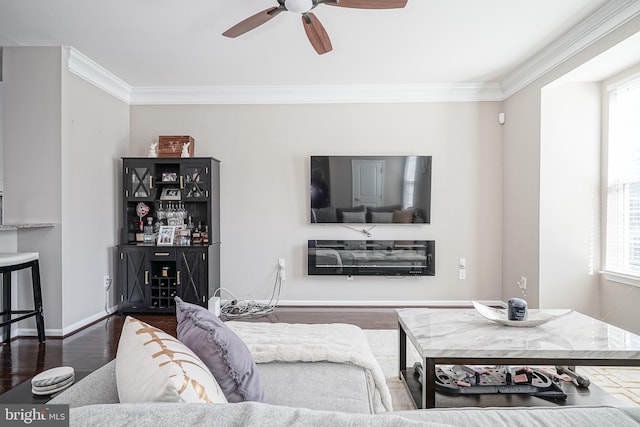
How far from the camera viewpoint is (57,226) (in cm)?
314

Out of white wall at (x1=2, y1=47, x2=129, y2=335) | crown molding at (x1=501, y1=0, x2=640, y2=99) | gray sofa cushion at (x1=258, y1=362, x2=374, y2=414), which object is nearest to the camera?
gray sofa cushion at (x1=258, y1=362, x2=374, y2=414)

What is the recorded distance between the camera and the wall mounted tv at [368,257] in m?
4.07

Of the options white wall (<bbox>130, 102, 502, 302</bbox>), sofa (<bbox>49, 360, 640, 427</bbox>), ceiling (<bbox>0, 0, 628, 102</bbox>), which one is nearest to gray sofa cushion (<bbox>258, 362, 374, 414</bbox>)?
sofa (<bbox>49, 360, 640, 427</bbox>)

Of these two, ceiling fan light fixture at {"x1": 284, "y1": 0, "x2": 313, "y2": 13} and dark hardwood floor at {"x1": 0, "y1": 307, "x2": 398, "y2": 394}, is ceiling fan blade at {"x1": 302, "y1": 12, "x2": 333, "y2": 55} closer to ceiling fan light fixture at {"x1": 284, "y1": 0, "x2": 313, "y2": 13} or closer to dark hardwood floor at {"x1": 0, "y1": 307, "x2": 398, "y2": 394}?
ceiling fan light fixture at {"x1": 284, "y1": 0, "x2": 313, "y2": 13}

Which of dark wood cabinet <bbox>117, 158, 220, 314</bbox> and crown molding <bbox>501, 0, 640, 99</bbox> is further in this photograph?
dark wood cabinet <bbox>117, 158, 220, 314</bbox>

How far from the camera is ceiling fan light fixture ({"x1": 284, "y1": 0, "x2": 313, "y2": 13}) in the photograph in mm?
2094

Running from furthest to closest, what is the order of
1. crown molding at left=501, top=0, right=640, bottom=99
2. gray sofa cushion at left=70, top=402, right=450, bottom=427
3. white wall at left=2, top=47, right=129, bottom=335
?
white wall at left=2, top=47, right=129, bottom=335, crown molding at left=501, top=0, right=640, bottom=99, gray sofa cushion at left=70, top=402, right=450, bottom=427

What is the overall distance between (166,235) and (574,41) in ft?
13.7

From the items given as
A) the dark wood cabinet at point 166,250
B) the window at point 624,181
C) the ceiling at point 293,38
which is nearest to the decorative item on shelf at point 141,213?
the dark wood cabinet at point 166,250

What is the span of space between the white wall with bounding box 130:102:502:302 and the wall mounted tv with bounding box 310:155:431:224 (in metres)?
0.14

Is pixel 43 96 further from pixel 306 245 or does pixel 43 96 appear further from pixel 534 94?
pixel 534 94

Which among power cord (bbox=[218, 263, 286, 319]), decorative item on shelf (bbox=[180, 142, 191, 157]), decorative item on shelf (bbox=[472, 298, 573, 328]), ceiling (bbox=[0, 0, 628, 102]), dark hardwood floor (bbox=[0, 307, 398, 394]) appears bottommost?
dark hardwood floor (bbox=[0, 307, 398, 394])

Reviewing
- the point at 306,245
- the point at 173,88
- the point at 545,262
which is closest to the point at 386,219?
the point at 306,245

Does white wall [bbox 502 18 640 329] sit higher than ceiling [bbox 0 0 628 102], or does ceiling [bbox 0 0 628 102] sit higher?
ceiling [bbox 0 0 628 102]
